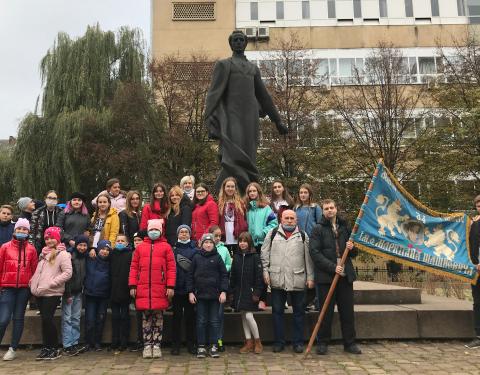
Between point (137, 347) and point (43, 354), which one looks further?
point (137, 347)

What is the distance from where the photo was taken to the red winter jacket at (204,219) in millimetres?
7270

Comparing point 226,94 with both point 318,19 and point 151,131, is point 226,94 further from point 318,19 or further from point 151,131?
Answer: point 318,19

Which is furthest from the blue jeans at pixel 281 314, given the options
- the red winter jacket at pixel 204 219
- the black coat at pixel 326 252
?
the red winter jacket at pixel 204 219

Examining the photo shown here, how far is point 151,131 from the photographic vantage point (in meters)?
27.0

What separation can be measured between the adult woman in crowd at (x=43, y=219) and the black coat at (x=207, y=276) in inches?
104

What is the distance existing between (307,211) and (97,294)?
3.44 metres

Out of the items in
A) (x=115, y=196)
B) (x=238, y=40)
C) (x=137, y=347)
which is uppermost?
(x=238, y=40)

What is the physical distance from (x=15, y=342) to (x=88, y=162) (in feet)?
65.2

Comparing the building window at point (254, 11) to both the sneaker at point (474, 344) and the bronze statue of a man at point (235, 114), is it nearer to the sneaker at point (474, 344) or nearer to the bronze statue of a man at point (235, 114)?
the bronze statue of a man at point (235, 114)

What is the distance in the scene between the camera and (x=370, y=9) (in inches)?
1550

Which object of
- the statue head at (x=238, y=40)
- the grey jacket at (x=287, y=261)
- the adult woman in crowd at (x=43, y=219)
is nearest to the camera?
the grey jacket at (x=287, y=261)

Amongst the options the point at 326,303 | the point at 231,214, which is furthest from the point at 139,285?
the point at 326,303

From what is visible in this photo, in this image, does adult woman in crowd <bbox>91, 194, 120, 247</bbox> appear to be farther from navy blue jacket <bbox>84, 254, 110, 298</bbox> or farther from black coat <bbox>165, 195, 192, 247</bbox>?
black coat <bbox>165, 195, 192, 247</bbox>

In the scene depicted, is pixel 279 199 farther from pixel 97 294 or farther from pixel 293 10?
pixel 293 10
